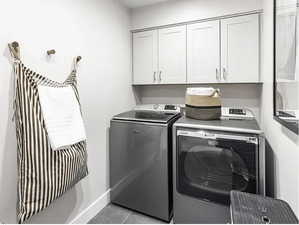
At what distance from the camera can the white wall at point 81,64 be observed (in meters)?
1.10

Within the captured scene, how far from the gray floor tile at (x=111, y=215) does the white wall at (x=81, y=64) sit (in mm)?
190

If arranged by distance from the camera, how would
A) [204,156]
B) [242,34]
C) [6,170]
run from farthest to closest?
[242,34] < [204,156] < [6,170]

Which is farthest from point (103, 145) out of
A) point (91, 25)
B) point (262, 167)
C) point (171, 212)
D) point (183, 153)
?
point (262, 167)

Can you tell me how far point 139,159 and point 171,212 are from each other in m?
0.65

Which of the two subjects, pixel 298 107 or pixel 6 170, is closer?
pixel 298 107

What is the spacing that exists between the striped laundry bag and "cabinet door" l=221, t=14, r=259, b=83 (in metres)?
1.86

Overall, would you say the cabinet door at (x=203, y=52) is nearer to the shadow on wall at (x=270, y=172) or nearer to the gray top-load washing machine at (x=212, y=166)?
the gray top-load washing machine at (x=212, y=166)

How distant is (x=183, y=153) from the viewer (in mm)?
1638

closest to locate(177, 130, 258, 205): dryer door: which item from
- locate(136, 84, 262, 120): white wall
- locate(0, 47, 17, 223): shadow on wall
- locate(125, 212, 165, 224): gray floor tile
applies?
locate(125, 212, 165, 224): gray floor tile

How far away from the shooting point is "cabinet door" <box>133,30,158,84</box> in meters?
2.32

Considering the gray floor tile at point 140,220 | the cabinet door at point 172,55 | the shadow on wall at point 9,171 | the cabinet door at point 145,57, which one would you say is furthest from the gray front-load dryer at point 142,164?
the shadow on wall at point 9,171

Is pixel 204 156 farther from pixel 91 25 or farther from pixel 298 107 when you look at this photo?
pixel 91 25

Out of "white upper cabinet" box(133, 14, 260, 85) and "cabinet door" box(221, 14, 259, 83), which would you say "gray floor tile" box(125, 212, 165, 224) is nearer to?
"white upper cabinet" box(133, 14, 260, 85)

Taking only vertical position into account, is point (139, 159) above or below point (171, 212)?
above
